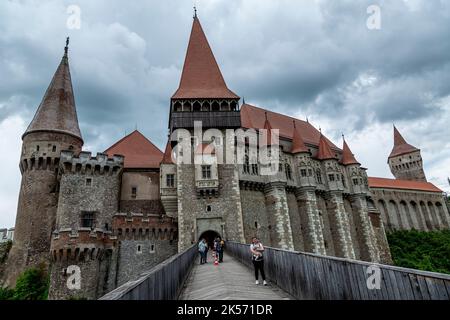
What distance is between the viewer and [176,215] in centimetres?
2373

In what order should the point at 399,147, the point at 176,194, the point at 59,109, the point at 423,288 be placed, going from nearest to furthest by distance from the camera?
1. the point at 423,288
2. the point at 176,194
3. the point at 59,109
4. the point at 399,147

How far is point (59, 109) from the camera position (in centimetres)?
2619

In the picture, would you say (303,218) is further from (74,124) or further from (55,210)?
(74,124)

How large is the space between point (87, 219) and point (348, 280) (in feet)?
69.6

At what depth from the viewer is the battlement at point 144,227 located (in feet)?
69.7

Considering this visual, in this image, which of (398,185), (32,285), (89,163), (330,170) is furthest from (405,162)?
(32,285)

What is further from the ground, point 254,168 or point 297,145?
point 297,145

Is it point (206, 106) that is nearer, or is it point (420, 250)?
point (206, 106)

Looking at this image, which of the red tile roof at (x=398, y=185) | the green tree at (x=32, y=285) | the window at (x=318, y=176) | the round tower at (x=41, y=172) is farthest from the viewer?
the red tile roof at (x=398, y=185)

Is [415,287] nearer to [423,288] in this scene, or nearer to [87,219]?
[423,288]

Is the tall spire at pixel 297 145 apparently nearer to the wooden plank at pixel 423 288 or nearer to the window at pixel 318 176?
the window at pixel 318 176

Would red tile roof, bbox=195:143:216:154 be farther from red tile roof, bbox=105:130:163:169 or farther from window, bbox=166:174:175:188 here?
red tile roof, bbox=105:130:163:169

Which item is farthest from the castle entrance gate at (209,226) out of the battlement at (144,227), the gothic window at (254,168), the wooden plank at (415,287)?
the wooden plank at (415,287)
